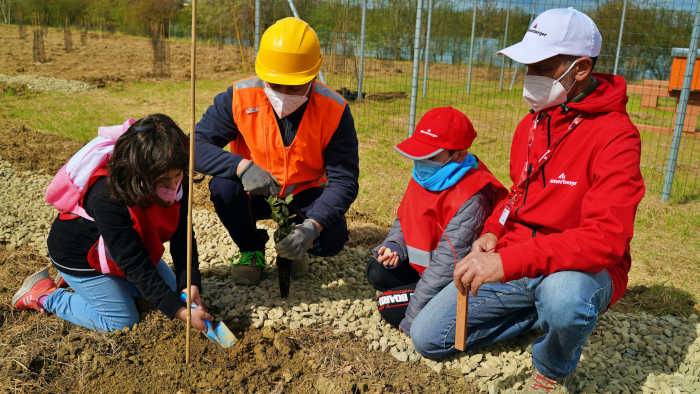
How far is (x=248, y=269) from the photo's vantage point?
11.1 feet

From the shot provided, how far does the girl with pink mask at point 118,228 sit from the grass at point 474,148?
2426mm

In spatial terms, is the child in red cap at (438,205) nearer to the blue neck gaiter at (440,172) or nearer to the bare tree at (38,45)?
the blue neck gaiter at (440,172)

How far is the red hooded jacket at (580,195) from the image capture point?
2178 millimetres

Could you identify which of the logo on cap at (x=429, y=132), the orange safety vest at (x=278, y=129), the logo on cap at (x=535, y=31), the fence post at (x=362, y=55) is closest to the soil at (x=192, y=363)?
the orange safety vest at (x=278, y=129)

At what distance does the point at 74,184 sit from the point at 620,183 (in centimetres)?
235

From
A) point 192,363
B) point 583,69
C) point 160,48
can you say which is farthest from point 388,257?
point 160,48

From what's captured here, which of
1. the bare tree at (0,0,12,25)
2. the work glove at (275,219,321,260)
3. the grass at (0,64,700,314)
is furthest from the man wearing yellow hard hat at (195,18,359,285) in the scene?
the bare tree at (0,0,12,25)

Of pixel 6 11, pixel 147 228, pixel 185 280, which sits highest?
pixel 6 11

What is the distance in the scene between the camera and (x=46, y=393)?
2.49m

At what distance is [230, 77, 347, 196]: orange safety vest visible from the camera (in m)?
3.18

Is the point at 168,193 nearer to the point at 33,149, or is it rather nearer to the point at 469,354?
the point at 469,354

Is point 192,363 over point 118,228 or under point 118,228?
under

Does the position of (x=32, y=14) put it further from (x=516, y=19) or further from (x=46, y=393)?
(x=46, y=393)

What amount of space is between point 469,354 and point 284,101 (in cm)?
162
